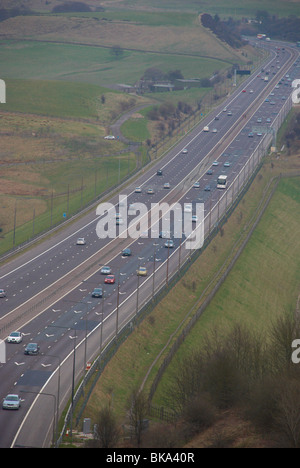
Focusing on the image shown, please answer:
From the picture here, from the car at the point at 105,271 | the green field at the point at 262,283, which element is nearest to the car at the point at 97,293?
the car at the point at 105,271

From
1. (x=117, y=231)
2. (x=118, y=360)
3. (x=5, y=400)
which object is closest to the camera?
(x=5, y=400)

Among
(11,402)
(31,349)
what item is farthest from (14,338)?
(11,402)

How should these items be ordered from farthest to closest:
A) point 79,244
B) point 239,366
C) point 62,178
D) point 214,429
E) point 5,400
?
1. point 62,178
2. point 79,244
3. point 239,366
4. point 5,400
5. point 214,429

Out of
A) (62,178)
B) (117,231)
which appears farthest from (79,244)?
(62,178)

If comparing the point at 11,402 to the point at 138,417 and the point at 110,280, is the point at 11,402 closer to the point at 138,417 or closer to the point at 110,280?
the point at 138,417

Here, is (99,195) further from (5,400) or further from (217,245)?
(5,400)
